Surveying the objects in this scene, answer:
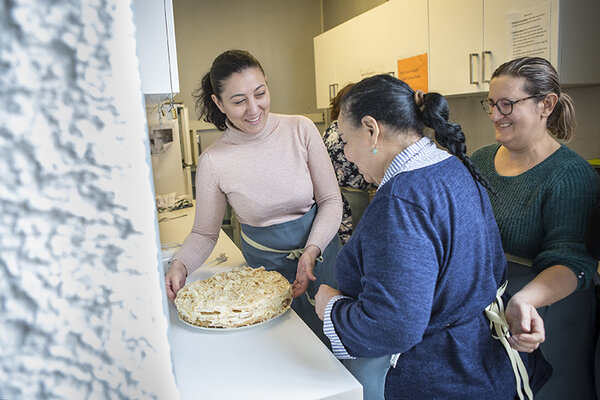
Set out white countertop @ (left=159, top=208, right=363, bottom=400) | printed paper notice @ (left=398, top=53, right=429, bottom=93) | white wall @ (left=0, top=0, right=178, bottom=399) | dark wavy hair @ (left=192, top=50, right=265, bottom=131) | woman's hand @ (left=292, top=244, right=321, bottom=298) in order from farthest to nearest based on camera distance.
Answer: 1. printed paper notice @ (left=398, top=53, right=429, bottom=93)
2. dark wavy hair @ (left=192, top=50, right=265, bottom=131)
3. woman's hand @ (left=292, top=244, right=321, bottom=298)
4. white countertop @ (left=159, top=208, right=363, bottom=400)
5. white wall @ (left=0, top=0, right=178, bottom=399)

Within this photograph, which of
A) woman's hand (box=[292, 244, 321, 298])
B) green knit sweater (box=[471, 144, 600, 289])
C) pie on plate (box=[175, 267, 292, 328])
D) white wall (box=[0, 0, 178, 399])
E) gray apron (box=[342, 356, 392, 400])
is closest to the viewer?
white wall (box=[0, 0, 178, 399])

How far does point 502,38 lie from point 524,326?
1.97m

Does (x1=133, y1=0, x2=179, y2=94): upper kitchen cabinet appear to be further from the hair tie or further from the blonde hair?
the blonde hair

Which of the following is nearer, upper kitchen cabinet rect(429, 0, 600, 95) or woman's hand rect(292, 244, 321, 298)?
woman's hand rect(292, 244, 321, 298)

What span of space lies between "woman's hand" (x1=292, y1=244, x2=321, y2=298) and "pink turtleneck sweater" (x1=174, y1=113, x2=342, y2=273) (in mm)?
41

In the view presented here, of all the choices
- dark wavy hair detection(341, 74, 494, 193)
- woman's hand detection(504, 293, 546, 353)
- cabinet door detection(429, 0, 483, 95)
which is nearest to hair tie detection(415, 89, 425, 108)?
dark wavy hair detection(341, 74, 494, 193)

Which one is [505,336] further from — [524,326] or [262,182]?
[262,182]

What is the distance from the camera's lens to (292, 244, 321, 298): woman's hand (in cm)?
141

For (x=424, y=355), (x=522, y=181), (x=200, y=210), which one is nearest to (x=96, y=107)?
(x=424, y=355)

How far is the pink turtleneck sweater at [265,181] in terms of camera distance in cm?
159

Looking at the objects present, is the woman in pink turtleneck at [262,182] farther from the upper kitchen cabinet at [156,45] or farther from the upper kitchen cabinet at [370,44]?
the upper kitchen cabinet at [370,44]

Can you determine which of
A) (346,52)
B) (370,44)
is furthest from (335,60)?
(370,44)

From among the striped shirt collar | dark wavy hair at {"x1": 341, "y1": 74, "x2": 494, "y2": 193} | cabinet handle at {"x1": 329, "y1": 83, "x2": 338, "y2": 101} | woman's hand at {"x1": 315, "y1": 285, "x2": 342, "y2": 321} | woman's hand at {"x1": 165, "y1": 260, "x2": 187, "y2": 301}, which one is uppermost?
cabinet handle at {"x1": 329, "y1": 83, "x2": 338, "y2": 101}

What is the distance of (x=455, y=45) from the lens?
9.32 feet
